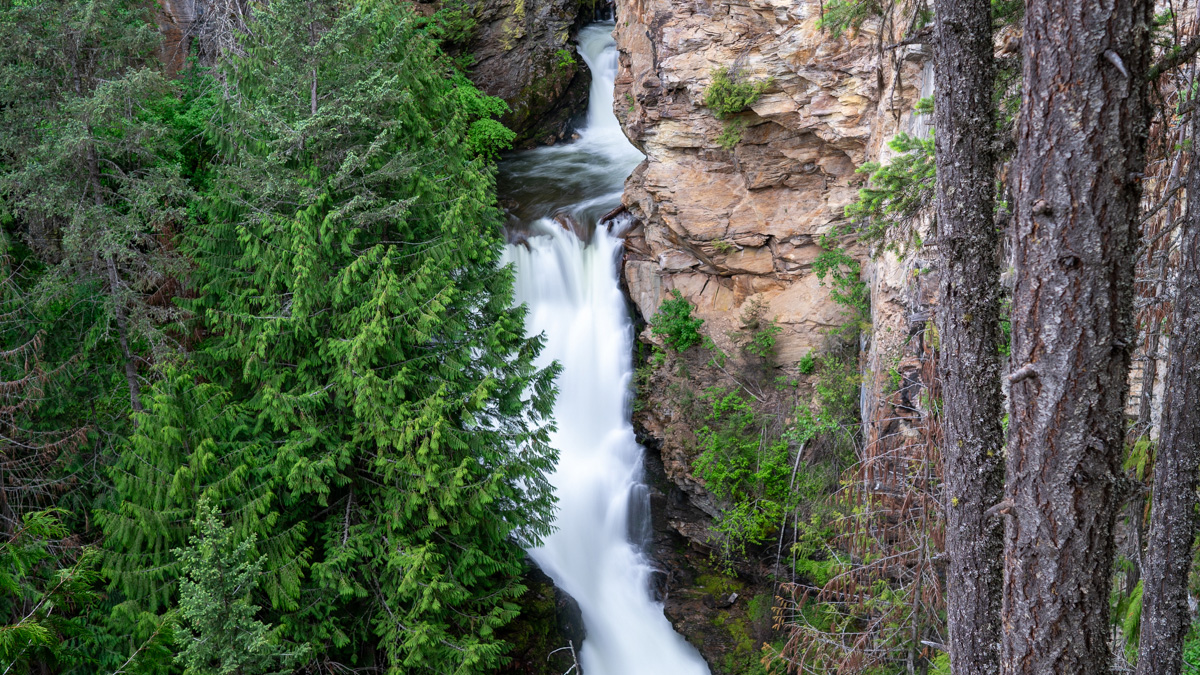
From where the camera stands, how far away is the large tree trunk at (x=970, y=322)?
403 centimetres

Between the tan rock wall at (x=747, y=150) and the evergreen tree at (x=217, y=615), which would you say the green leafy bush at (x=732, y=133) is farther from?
the evergreen tree at (x=217, y=615)

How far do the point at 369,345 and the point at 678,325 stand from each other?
6653 millimetres

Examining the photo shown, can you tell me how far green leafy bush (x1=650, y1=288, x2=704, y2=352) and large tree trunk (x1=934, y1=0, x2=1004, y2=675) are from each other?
9.68 metres

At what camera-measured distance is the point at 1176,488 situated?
14.2ft

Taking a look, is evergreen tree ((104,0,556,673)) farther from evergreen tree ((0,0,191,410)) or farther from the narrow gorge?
the narrow gorge

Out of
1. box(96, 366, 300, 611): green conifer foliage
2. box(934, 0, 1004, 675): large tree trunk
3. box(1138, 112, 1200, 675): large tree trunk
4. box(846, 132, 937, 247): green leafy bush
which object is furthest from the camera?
box(96, 366, 300, 611): green conifer foliage

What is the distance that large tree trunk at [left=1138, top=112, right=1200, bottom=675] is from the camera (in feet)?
13.9

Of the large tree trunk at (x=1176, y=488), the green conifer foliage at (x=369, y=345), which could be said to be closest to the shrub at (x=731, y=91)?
the green conifer foliage at (x=369, y=345)

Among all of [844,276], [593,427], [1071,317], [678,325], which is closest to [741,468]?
[678,325]

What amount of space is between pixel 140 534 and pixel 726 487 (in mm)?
8534

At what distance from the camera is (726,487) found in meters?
12.8

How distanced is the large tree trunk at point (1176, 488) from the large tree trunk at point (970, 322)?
3.13 ft

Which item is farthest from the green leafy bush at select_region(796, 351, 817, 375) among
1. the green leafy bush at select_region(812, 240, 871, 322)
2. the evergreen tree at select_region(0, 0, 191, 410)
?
the evergreen tree at select_region(0, 0, 191, 410)

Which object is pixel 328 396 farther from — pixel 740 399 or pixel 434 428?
pixel 740 399
